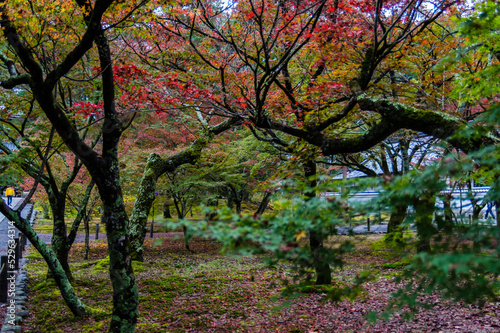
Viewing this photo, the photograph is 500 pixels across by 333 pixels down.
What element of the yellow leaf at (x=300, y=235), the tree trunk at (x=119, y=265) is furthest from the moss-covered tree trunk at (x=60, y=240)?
the yellow leaf at (x=300, y=235)

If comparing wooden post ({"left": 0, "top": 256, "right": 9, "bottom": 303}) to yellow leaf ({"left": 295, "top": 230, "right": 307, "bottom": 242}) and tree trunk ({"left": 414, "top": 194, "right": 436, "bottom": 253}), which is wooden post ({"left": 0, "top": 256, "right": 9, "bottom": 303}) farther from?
tree trunk ({"left": 414, "top": 194, "right": 436, "bottom": 253})

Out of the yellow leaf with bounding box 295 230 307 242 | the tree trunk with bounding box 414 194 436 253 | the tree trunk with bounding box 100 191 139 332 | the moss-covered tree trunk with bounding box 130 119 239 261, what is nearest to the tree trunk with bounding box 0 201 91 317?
the tree trunk with bounding box 100 191 139 332

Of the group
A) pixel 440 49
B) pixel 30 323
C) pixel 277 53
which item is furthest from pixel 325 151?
pixel 30 323

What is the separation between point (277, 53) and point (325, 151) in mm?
2660

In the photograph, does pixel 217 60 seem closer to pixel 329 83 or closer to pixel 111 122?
pixel 329 83

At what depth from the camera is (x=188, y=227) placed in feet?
6.27

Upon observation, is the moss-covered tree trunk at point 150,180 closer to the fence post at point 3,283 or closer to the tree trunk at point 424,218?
the fence post at point 3,283

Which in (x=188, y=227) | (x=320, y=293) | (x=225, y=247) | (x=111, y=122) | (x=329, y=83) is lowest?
(x=320, y=293)

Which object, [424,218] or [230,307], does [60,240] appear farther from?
[424,218]

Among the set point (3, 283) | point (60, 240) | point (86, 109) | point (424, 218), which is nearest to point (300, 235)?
point (424, 218)

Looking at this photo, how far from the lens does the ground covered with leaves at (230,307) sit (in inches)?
196

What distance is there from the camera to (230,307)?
6.22 metres

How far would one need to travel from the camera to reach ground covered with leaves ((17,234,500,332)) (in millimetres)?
4977

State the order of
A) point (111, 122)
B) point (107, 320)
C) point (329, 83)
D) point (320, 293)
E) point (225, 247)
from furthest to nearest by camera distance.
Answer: point (320, 293) → point (329, 83) → point (107, 320) → point (111, 122) → point (225, 247)
